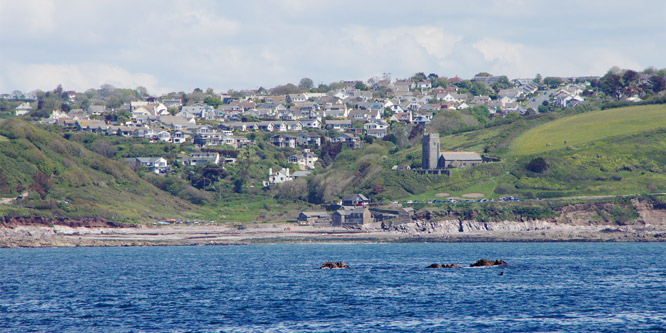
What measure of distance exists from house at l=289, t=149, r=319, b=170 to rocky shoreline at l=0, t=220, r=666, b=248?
51.2 m

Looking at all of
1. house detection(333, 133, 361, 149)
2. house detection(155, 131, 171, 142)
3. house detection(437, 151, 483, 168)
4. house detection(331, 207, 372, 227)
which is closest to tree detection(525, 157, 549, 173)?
house detection(437, 151, 483, 168)

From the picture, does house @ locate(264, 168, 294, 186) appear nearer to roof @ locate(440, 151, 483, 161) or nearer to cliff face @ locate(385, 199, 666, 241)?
roof @ locate(440, 151, 483, 161)

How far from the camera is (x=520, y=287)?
5288 centimetres

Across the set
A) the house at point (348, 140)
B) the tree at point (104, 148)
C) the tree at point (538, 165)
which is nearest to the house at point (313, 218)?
the tree at point (538, 165)

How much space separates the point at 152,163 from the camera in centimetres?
15262

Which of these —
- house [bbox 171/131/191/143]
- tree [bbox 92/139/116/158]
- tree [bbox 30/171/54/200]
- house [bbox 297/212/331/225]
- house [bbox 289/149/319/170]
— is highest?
house [bbox 171/131/191/143]

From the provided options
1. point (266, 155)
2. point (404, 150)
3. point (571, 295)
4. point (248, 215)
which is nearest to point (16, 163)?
point (248, 215)

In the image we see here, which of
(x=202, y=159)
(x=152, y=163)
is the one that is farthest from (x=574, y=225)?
(x=152, y=163)

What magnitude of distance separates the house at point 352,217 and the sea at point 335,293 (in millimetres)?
28105

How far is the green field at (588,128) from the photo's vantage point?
5443 inches

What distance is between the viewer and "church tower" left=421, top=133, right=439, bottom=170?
446ft

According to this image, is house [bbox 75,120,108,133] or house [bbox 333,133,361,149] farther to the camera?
house [bbox 75,120,108,133]

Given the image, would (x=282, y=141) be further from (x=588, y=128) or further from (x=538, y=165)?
(x=538, y=165)

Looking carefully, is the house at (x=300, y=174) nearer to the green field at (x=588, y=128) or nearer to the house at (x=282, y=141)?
the house at (x=282, y=141)
